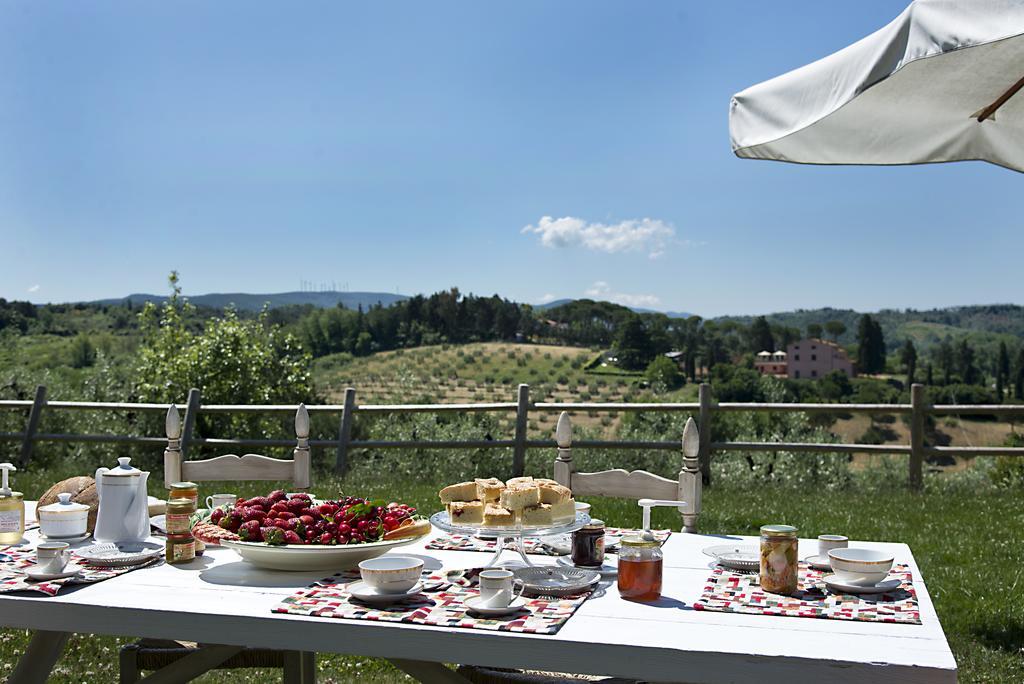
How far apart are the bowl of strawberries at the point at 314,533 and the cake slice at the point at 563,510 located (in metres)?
0.41

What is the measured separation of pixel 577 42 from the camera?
5028cm

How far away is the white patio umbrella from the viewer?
2316 mm

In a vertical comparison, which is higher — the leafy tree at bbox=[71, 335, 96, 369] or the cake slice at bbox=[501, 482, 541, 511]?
the leafy tree at bbox=[71, 335, 96, 369]

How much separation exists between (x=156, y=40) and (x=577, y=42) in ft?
74.6

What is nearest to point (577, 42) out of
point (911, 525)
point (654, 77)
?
point (654, 77)

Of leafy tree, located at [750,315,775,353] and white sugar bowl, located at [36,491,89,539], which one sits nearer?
white sugar bowl, located at [36,491,89,539]

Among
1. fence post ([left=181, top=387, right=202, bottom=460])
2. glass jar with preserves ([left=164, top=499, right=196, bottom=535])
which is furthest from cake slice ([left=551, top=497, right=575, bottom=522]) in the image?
fence post ([left=181, top=387, right=202, bottom=460])

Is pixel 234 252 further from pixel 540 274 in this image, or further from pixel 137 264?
pixel 540 274

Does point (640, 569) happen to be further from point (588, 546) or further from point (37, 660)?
point (37, 660)

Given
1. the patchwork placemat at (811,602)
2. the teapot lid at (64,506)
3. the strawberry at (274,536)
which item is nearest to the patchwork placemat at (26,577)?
the teapot lid at (64,506)

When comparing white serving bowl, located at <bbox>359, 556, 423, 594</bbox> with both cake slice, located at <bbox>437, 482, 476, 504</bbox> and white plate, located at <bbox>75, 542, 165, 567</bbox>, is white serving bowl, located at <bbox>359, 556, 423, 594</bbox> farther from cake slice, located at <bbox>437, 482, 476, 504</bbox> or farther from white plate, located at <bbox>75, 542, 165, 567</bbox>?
white plate, located at <bbox>75, 542, 165, 567</bbox>

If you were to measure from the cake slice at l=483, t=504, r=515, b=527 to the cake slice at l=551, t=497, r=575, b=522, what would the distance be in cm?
11

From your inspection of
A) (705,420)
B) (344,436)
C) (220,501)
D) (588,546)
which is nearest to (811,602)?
(588,546)

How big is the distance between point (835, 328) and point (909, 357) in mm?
2900
